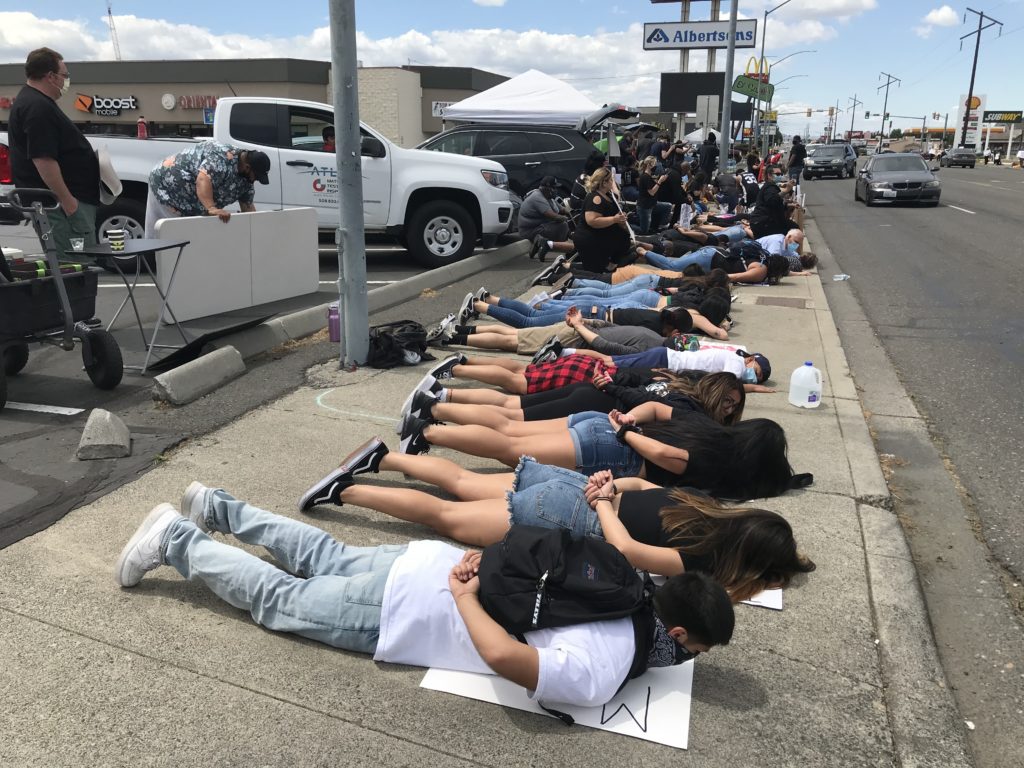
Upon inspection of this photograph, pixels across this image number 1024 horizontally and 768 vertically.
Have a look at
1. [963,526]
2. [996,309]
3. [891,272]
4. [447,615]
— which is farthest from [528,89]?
[447,615]

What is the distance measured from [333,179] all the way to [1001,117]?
121 metres

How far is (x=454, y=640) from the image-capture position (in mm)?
2727

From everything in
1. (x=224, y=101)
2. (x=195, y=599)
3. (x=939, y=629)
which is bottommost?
(x=939, y=629)

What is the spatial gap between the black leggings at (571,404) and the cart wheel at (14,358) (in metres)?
3.86

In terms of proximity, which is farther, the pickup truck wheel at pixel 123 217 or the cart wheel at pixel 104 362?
the pickup truck wheel at pixel 123 217

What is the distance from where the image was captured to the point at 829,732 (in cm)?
260

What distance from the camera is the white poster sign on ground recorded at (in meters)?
2.56

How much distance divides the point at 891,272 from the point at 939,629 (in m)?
10.1

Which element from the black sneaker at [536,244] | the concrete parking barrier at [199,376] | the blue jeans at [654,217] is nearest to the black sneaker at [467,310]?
the concrete parking barrier at [199,376]

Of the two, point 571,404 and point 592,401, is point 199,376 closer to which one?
point 571,404

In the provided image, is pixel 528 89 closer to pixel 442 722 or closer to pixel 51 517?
pixel 51 517

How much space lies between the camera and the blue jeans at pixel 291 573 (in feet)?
9.18

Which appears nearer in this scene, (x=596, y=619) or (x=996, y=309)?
(x=596, y=619)

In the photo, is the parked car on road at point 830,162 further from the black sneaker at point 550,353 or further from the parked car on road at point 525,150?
the black sneaker at point 550,353
